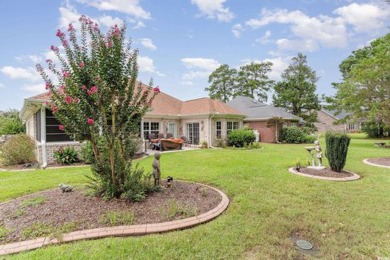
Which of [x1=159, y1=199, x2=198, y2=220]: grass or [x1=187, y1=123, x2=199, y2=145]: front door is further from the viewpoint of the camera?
[x1=187, y1=123, x2=199, y2=145]: front door

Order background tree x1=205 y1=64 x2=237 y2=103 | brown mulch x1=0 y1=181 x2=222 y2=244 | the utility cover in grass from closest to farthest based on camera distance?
the utility cover in grass < brown mulch x1=0 y1=181 x2=222 y2=244 < background tree x1=205 y1=64 x2=237 y2=103

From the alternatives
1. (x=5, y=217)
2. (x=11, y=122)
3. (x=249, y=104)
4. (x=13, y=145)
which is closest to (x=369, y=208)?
(x=5, y=217)

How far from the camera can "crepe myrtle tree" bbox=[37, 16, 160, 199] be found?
415 cm

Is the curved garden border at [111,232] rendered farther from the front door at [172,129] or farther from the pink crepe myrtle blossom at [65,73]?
the front door at [172,129]

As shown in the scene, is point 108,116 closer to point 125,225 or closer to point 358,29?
point 125,225

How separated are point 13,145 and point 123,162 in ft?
29.8

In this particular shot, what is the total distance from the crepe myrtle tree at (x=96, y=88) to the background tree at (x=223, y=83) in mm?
36228

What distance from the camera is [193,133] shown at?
60.1 feet

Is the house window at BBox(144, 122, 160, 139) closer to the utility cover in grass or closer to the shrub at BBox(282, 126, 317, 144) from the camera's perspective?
the shrub at BBox(282, 126, 317, 144)

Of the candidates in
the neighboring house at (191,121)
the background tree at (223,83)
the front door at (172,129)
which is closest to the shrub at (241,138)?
the neighboring house at (191,121)

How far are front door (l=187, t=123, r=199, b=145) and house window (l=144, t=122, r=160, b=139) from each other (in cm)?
297

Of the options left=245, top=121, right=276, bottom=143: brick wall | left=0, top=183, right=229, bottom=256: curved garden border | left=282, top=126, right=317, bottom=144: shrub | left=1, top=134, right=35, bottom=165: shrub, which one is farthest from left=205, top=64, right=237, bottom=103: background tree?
left=0, top=183, right=229, bottom=256: curved garden border

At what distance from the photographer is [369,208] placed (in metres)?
4.47

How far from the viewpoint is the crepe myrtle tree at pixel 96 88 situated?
4.15 meters
